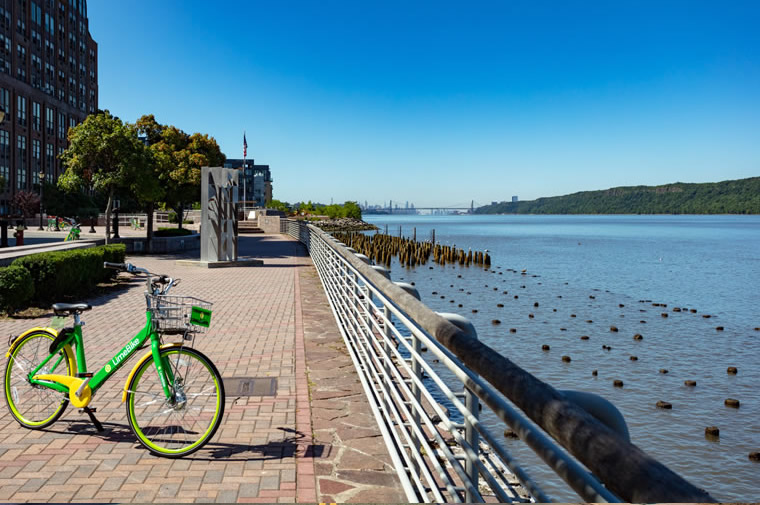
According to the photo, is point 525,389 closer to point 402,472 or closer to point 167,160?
point 402,472

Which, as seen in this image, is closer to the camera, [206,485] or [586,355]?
[206,485]

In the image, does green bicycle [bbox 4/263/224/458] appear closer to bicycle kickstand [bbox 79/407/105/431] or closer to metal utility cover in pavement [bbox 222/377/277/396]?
bicycle kickstand [bbox 79/407/105/431]

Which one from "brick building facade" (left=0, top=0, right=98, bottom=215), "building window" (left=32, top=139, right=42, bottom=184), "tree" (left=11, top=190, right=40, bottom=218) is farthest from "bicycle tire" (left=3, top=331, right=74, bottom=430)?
"building window" (left=32, top=139, right=42, bottom=184)

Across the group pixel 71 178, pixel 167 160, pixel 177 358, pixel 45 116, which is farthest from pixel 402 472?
pixel 45 116

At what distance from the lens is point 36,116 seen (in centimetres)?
7025

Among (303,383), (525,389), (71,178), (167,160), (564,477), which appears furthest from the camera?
(167,160)

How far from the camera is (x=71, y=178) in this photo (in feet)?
83.4

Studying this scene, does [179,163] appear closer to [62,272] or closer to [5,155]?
[62,272]

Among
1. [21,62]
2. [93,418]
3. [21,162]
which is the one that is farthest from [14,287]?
[21,62]

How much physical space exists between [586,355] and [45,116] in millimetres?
73648

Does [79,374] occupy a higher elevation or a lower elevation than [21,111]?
lower

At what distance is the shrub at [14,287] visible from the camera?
1161cm

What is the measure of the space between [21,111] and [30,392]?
7223 centimetres

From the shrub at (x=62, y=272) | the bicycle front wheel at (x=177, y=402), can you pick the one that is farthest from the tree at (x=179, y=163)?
the bicycle front wheel at (x=177, y=402)
